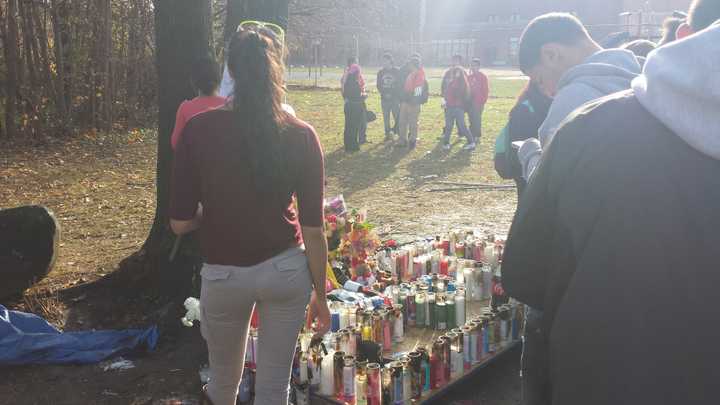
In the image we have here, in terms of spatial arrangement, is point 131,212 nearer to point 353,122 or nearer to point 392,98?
point 353,122

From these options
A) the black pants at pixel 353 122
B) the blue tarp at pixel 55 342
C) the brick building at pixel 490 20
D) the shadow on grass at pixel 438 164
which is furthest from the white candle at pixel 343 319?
the brick building at pixel 490 20

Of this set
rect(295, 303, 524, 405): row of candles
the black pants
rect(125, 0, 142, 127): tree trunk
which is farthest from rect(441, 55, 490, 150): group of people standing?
rect(295, 303, 524, 405): row of candles

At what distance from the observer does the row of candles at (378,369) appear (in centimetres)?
350

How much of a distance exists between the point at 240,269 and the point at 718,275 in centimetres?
164

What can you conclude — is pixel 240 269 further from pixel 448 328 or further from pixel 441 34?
pixel 441 34

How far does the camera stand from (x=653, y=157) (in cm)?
135

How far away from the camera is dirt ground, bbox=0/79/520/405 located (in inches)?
159

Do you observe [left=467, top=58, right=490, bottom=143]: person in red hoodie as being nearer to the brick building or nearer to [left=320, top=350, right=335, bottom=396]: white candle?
[left=320, top=350, right=335, bottom=396]: white candle

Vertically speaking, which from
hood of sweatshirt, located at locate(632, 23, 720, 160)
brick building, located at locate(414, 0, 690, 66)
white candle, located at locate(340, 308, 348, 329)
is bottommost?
white candle, located at locate(340, 308, 348, 329)

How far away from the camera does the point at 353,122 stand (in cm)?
1288

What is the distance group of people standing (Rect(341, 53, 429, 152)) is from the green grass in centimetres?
35

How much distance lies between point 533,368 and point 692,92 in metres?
1.37

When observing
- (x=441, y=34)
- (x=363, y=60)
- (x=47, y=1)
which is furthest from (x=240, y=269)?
(x=441, y=34)

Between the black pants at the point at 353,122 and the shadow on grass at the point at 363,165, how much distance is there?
19 centimetres
